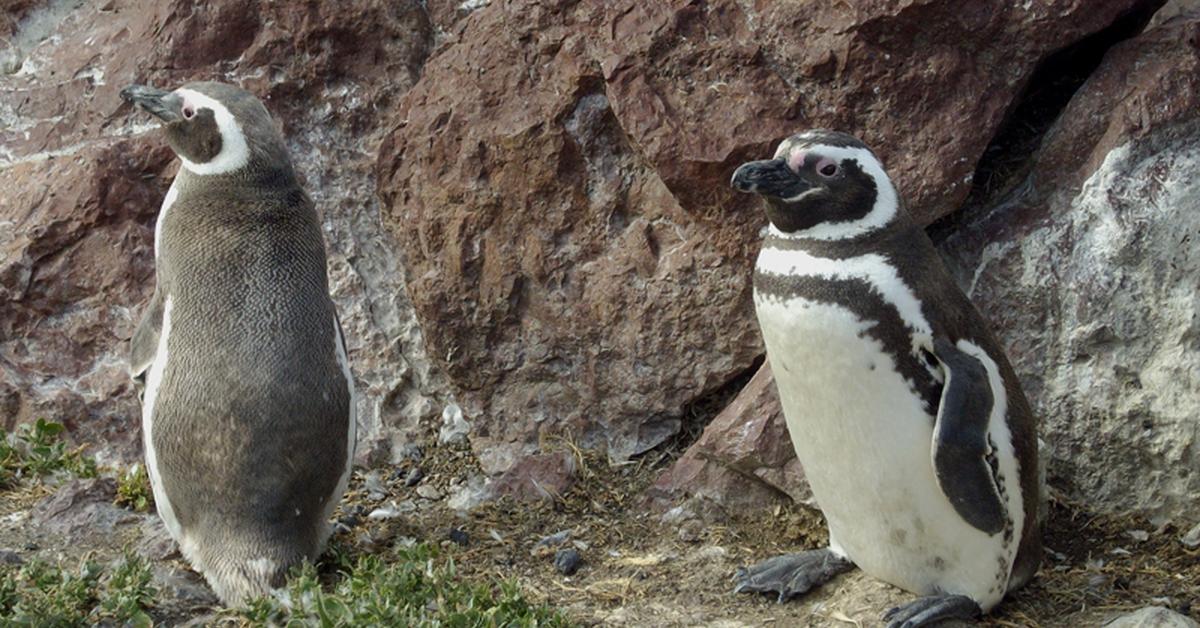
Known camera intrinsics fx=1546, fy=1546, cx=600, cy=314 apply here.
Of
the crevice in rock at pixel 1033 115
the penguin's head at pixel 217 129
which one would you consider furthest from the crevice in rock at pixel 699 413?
the penguin's head at pixel 217 129

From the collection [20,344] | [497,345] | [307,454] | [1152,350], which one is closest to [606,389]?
[497,345]

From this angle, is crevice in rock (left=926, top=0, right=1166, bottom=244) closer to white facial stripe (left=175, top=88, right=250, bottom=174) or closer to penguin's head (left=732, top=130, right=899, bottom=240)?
penguin's head (left=732, top=130, right=899, bottom=240)

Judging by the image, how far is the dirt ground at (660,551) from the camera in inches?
173

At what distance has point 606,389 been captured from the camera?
5418 millimetres

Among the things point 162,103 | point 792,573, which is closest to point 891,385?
point 792,573

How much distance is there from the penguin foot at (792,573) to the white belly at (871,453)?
17 centimetres

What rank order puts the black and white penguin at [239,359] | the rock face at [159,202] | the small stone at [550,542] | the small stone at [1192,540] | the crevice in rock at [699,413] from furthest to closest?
the rock face at [159,202]
the crevice in rock at [699,413]
the small stone at [550,542]
the small stone at [1192,540]
the black and white penguin at [239,359]

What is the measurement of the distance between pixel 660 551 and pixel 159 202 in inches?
94.8

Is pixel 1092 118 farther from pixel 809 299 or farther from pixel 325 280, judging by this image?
pixel 325 280

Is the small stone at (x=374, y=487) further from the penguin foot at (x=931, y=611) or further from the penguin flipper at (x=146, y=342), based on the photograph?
the penguin foot at (x=931, y=611)

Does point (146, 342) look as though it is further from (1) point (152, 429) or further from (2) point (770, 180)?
(2) point (770, 180)

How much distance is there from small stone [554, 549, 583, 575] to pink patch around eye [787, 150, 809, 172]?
1.44 metres

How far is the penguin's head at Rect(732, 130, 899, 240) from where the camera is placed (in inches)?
163

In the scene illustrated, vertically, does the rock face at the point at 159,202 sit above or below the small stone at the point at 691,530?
above
